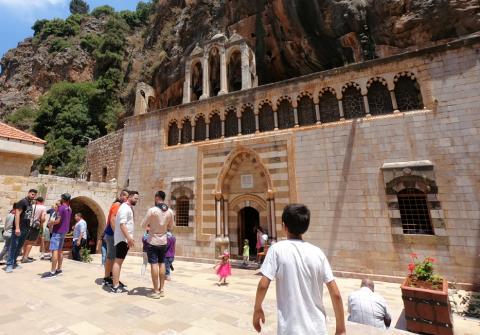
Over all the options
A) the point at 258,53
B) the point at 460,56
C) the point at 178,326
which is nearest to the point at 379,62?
the point at 460,56

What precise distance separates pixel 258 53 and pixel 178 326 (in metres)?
17.7

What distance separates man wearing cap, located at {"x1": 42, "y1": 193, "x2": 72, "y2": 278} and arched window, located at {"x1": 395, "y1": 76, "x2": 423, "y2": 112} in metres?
11.4

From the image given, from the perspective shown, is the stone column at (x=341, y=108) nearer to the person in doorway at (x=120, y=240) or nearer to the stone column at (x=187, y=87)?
the stone column at (x=187, y=87)

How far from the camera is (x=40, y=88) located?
36812 millimetres

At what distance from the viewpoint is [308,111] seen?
1129cm

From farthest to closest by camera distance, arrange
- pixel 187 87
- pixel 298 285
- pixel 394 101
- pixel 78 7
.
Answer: pixel 78 7 → pixel 187 87 → pixel 394 101 → pixel 298 285

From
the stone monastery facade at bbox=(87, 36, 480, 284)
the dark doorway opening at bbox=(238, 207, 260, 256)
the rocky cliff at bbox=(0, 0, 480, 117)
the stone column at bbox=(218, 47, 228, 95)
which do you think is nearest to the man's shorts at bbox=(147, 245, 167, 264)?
the stone monastery facade at bbox=(87, 36, 480, 284)

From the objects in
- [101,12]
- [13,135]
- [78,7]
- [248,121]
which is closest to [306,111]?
[248,121]

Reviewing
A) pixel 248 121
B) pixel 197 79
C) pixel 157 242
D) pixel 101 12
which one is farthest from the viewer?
pixel 101 12

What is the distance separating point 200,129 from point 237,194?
4.16 m

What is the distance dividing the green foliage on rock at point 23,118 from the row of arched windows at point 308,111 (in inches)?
1116

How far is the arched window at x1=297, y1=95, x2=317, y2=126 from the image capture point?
11172 millimetres

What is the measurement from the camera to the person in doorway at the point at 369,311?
3807mm

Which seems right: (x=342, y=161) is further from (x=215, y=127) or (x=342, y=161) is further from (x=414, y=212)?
(x=215, y=127)
